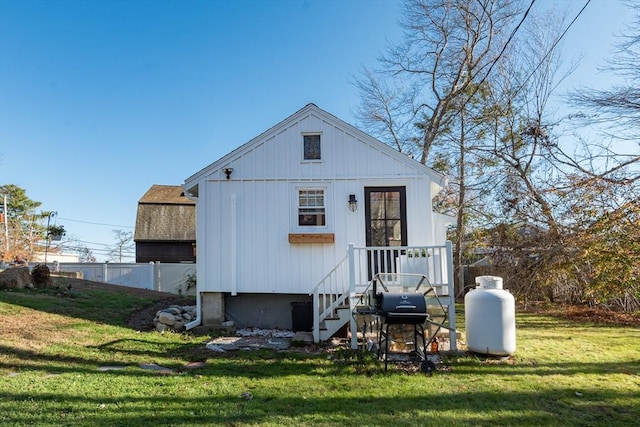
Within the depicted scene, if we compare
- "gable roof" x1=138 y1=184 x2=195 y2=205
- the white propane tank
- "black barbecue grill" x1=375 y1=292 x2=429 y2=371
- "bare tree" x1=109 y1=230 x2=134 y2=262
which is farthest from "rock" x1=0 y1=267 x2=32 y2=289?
"bare tree" x1=109 y1=230 x2=134 y2=262

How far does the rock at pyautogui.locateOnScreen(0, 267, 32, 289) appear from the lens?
30.0ft

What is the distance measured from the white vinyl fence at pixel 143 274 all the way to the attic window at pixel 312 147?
8.91m

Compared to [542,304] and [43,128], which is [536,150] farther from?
[43,128]

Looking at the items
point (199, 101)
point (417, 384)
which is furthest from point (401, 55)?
point (417, 384)

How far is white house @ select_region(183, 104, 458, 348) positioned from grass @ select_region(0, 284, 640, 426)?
1.71 m

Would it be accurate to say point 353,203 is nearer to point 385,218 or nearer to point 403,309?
point 385,218

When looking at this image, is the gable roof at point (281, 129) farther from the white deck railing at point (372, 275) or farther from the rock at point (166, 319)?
the rock at point (166, 319)

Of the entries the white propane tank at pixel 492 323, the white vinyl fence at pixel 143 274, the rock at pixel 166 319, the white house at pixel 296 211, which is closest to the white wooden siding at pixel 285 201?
the white house at pixel 296 211

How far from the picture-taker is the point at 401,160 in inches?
311

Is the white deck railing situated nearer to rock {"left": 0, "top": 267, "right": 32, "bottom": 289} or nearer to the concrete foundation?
the concrete foundation

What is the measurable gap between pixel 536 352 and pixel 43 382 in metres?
6.69

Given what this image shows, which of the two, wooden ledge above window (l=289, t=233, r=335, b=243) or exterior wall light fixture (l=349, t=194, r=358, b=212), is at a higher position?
exterior wall light fixture (l=349, t=194, r=358, b=212)

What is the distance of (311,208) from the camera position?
8.00 meters

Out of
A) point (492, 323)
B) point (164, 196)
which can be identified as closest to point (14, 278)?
point (492, 323)
